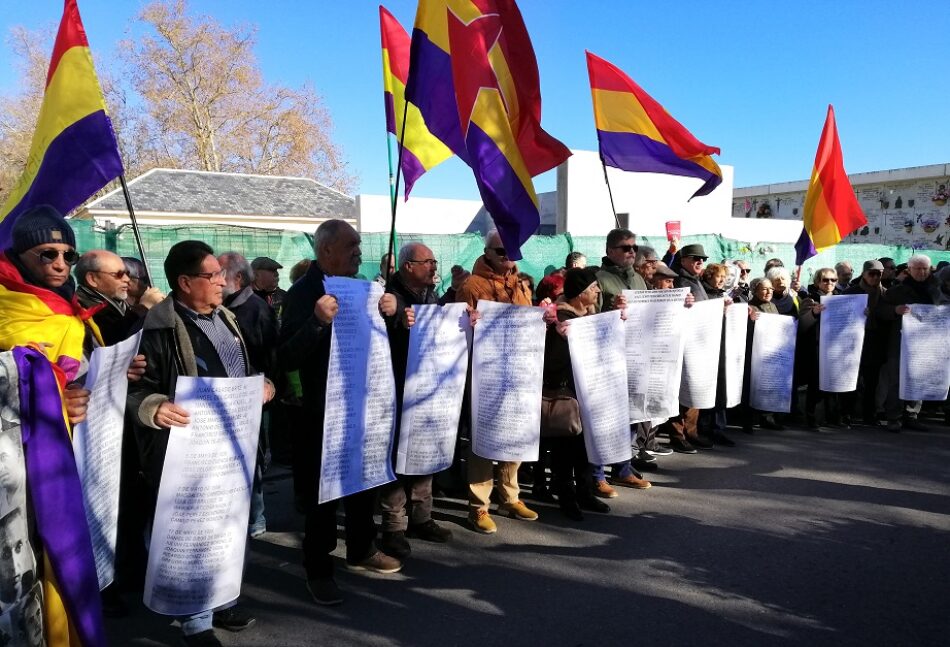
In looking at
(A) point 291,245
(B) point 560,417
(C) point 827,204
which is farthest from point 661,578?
(A) point 291,245

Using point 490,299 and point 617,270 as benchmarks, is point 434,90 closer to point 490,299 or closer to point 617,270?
point 490,299

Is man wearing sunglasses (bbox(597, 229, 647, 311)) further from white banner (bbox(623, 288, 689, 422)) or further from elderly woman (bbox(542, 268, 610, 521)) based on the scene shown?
elderly woman (bbox(542, 268, 610, 521))

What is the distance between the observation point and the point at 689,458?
6270 mm

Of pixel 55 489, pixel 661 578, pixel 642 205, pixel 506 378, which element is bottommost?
pixel 661 578

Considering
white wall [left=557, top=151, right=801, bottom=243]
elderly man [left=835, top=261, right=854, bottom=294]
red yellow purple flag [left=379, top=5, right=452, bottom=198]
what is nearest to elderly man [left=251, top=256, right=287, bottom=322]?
red yellow purple flag [left=379, top=5, right=452, bottom=198]

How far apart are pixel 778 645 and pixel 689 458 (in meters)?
3.26

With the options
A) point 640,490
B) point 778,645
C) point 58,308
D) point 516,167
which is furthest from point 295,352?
point 640,490

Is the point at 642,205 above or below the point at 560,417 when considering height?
above

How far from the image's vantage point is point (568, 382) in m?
4.70

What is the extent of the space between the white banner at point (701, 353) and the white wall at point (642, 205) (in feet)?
43.4

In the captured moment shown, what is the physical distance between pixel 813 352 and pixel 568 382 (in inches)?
164

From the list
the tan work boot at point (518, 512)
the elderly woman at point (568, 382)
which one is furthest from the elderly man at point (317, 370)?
the tan work boot at point (518, 512)

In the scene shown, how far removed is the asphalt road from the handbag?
2.26 feet

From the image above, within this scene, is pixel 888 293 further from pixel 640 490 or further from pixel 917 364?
pixel 640 490
